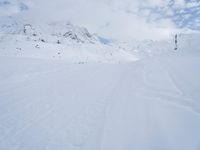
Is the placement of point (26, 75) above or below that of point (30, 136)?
above

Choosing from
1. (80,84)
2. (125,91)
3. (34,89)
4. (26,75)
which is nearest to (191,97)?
(125,91)

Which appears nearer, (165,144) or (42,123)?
(165,144)

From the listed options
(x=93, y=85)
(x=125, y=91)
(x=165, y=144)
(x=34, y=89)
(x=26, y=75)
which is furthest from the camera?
(x=26, y=75)

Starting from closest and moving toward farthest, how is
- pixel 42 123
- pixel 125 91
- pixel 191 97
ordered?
1. pixel 42 123
2. pixel 191 97
3. pixel 125 91

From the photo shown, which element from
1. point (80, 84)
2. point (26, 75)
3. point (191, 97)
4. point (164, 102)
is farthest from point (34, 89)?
point (191, 97)

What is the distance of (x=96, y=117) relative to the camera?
5141 millimetres

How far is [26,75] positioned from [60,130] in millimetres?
6456

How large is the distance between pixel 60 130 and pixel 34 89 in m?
3.83

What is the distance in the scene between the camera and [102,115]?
5.25 m

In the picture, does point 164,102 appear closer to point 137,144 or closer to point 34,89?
point 137,144

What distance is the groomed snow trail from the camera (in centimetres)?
395

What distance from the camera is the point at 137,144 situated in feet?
12.6

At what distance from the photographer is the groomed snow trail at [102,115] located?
3945 mm

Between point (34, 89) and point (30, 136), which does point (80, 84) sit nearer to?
point (34, 89)
